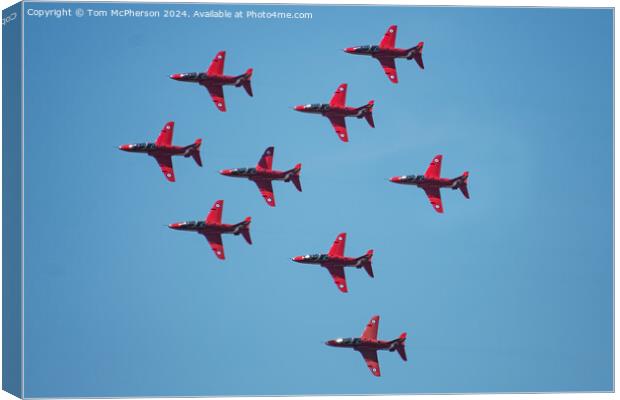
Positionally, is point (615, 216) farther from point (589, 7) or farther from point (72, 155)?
point (72, 155)

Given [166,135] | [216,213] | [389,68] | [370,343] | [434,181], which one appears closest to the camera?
[166,135]

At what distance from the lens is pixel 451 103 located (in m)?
35.4

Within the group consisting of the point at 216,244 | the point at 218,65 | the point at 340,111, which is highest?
the point at 218,65

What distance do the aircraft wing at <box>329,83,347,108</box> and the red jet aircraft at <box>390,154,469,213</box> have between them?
1.83 m

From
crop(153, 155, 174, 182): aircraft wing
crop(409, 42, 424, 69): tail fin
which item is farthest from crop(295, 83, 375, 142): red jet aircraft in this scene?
crop(153, 155, 174, 182): aircraft wing

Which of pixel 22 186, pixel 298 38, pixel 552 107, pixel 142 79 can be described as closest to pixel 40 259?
pixel 22 186

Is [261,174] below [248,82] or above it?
below

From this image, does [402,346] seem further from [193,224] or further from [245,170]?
[193,224]

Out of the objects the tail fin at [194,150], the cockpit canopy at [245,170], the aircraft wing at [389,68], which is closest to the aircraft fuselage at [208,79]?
the tail fin at [194,150]

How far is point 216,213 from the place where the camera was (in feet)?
115

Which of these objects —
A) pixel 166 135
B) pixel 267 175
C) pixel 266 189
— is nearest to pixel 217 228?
pixel 266 189

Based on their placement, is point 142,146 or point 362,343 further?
point 362,343

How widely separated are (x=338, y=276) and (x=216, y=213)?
273 centimetres

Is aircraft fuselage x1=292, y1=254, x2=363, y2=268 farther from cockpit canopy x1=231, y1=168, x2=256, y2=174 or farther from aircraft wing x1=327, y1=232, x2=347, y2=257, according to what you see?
cockpit canopy x1=231, y1=168, x2=256, y2=174
